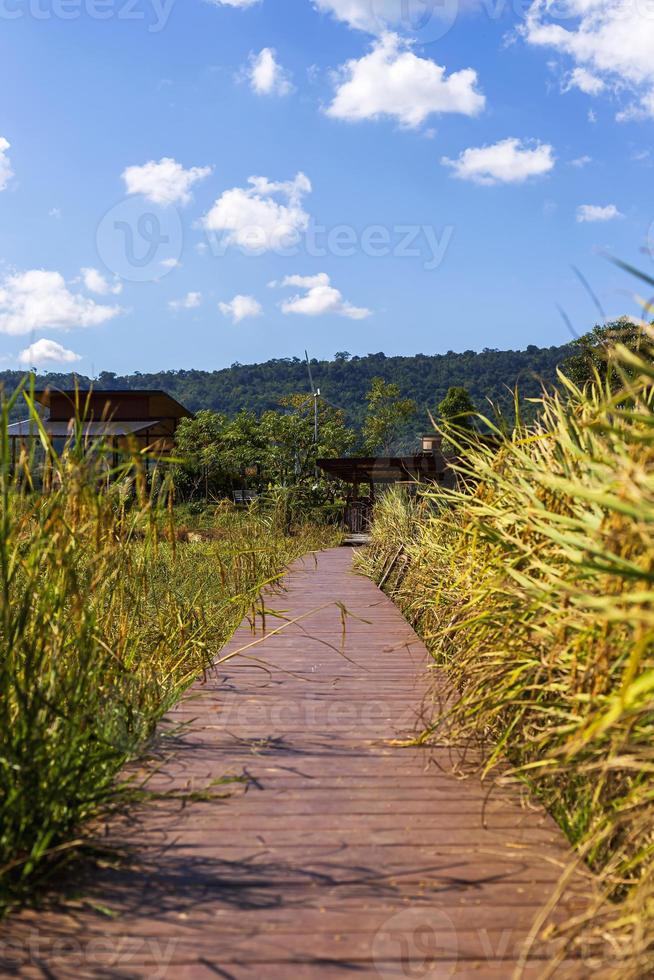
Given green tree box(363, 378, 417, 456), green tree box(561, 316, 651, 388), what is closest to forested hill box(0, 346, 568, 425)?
green tree box(363, 378, 417, 456)

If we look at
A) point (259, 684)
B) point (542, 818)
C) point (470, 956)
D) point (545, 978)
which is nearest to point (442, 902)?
point (470, 956)

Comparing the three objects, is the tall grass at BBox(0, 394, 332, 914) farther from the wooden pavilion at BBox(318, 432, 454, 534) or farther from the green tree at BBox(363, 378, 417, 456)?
the green tree at BBox(363, 378, 417, 456)

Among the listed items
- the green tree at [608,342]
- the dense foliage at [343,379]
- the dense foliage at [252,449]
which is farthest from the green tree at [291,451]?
the dense foliage at [343,379]

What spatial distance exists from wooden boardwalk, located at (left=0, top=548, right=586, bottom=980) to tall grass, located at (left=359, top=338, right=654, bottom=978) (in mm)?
145

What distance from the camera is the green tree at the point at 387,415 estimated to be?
4256 cm

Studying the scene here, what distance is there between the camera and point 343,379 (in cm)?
6612

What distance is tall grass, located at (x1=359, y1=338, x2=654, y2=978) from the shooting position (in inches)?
67.7

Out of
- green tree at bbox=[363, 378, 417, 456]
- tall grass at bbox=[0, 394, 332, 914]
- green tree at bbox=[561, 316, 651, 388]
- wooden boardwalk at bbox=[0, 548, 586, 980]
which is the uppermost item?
green tree at bbox=[363, 378, 417, 456]

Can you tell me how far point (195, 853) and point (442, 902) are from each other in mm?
645

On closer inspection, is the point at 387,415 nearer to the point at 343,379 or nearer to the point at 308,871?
the point at 343,379

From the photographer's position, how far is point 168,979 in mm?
1673

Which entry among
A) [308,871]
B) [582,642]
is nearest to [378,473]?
[582,642]

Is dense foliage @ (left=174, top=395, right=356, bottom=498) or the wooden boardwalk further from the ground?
dense foliage @ (left=174, top=395, right=356, bottom=498)

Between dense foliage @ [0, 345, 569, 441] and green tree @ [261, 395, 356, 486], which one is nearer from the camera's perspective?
green tree @ [261, 395, 356, 486]
